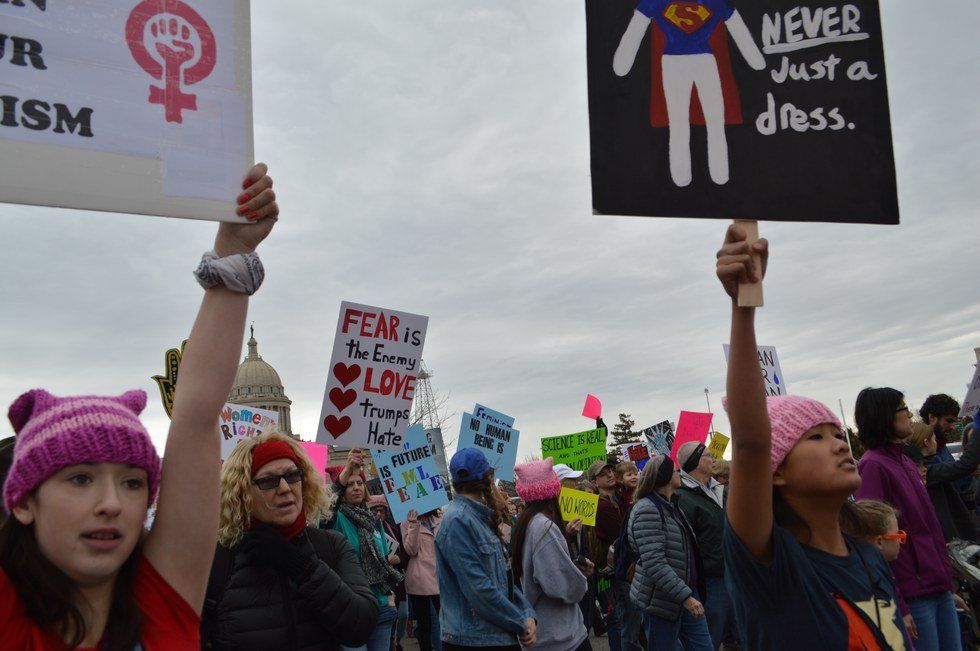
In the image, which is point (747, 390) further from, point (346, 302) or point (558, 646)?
point (346, 302)

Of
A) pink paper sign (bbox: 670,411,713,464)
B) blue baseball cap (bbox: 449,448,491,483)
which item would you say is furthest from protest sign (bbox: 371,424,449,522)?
pink paper sign (bbox: 670,411,713,464)

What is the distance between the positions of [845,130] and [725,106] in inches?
20.6

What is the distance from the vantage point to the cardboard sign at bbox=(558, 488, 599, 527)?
9625 millimetres

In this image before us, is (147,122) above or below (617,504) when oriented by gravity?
above

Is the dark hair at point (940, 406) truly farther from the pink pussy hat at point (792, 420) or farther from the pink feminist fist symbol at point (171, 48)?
the pink feminist fist symbol at point (171, 48)

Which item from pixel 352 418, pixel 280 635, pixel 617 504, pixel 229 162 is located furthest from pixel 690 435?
pixel 229 162

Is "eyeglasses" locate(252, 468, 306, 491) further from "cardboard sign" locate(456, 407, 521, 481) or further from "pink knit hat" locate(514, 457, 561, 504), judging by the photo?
"cardboard sign" locate(456, 407, 521, 481)

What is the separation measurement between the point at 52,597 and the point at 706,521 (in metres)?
6.26

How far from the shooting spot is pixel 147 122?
229 cm

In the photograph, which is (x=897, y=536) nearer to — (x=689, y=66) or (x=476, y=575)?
(x=689, y=66)

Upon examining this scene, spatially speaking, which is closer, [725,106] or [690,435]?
[725,106]

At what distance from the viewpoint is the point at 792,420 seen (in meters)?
2.77

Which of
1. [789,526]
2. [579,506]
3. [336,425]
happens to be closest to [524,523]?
[336,425]

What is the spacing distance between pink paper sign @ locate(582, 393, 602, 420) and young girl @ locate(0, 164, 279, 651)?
47.6 feet
